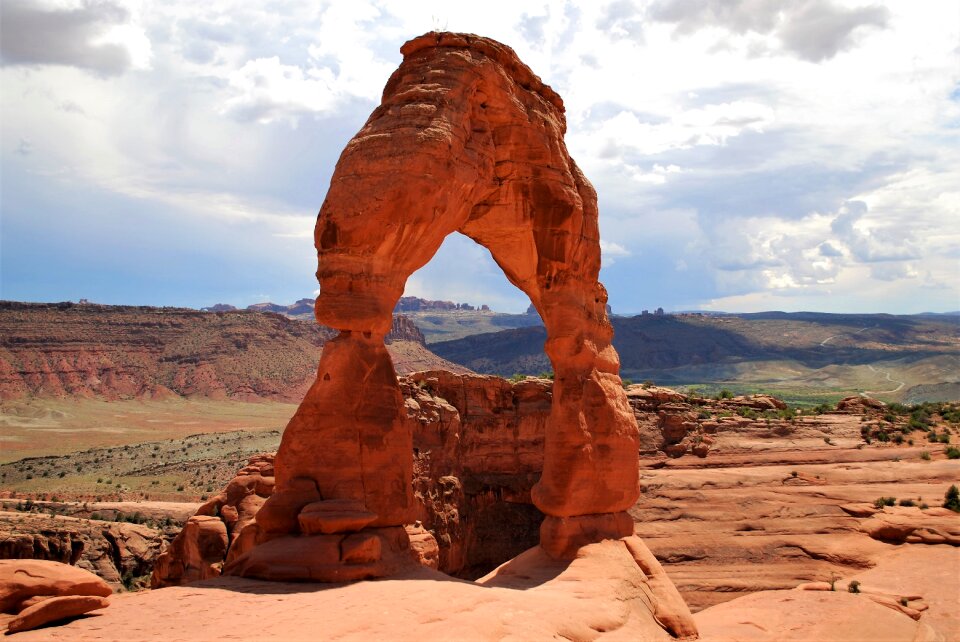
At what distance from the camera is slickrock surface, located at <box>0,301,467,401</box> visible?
7912 centimetres

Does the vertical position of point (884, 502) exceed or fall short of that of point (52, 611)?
it falls short

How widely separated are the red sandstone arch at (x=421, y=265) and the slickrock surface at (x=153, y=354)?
244 ft

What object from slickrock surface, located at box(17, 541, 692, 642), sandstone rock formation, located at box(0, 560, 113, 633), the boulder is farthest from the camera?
slickrock surface, located at box(17, 541, 692, 642)

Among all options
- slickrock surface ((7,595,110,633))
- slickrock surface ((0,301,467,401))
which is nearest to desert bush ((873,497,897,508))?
slickrock surface ((7,595,110,633))

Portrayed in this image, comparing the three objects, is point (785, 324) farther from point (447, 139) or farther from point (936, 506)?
point (447, 139)

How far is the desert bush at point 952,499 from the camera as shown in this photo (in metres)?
23.5

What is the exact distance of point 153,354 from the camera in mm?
89750

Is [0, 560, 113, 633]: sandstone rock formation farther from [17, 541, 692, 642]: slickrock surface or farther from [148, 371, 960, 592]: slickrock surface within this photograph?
[148, 371, 960, 592]: slickrock surface

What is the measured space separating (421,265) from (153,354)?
280 feet

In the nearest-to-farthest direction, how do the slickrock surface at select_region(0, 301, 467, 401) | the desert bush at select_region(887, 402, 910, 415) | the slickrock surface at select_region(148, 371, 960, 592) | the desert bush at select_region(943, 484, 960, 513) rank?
the slickrock surface at select_region(148, 371, 960, 592) → the desert bush at select_region(943, 484, 960, 513) → the desert bush at select_region(887, 402, 910, 415) → the slickrock surface at select_region(0, 301, 467, 401)

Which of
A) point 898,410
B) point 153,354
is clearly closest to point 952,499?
point 898,410

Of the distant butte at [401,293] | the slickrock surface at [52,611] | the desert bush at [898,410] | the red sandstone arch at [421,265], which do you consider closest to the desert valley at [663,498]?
the desert bush at [898,410]

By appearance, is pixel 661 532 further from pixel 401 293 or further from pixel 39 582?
pixel 39 582

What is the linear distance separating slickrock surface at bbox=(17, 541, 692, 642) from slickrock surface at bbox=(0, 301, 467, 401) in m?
76.5
